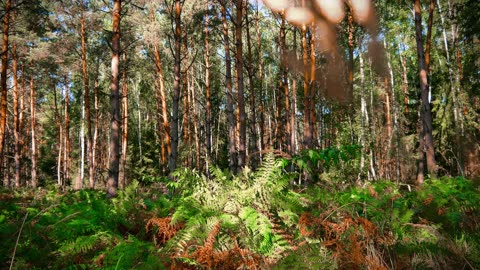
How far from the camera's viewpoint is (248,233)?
229 cm

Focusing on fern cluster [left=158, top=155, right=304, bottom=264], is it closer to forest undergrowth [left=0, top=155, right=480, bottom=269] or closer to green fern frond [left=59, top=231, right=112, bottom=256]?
forest undergrowth [left=0, top=155, right=480, bottom=269]

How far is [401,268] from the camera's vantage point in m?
1.98

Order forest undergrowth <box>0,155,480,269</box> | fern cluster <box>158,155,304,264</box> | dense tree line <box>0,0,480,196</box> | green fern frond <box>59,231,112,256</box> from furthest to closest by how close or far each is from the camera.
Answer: dense tree line <box>0,0,480,196</box> < fern cluster <box>158,155,304,264</box> < green fern frond <box>59,231,112,256</box> < forest undergrowth <box>0,155,480,269</box>

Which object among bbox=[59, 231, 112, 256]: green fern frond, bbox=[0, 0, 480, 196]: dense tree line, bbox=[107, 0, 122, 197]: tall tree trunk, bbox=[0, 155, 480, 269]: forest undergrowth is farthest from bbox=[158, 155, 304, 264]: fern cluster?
bbox=[0, 0, 480, 196]: dense tree line

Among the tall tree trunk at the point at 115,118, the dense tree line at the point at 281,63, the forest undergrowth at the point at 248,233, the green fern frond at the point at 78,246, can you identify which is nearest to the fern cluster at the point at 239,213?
the forest undergrowth at the point at 248,233

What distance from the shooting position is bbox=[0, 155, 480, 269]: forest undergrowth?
1.95 m

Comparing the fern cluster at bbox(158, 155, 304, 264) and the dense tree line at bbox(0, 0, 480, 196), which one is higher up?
the dense tree line at bbox(0, 0, 480, 196)

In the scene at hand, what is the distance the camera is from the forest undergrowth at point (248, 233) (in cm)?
195

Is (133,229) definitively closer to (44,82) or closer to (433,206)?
(433,206)

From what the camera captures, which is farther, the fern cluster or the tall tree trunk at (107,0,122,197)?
the tall tree trunk at (107,0,122,197)

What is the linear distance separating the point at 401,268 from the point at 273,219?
3.30ft

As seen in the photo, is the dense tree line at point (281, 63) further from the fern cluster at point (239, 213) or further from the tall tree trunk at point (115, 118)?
the fern cluster at point (239, 213)

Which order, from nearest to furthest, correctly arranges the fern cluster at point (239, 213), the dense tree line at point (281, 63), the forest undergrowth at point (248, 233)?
the forest undergrowth at point (248, 233)
the fern cluster at point (239, 213)
the dense tree line at point (281, 63)

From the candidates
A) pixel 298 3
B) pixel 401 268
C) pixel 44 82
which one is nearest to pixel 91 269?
pixel 401 268
